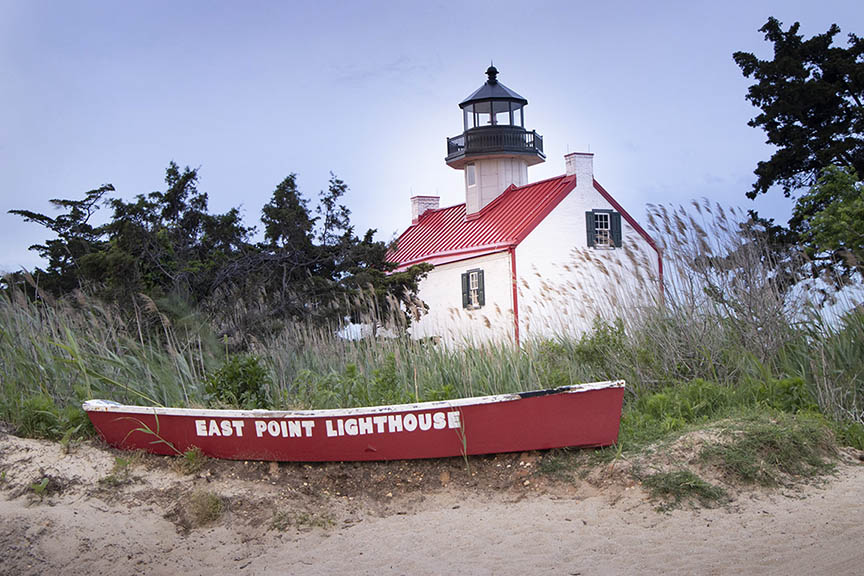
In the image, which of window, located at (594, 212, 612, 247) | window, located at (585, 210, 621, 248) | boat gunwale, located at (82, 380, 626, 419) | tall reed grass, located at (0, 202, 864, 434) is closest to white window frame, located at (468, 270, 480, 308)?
window, located at (585, 210, 621, 248)

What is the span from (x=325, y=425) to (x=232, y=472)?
1.06 metres

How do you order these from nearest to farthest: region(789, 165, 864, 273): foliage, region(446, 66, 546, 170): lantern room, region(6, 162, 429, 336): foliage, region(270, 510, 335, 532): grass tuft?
region(270, 510, 335, 532): grass tuft → region(6, 162, 429, 336): foliage → region(789, 165, 864, 273): foliage → region(446, 66, 546, 170): lantern room

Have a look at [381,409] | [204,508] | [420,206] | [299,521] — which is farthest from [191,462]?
[420,206]

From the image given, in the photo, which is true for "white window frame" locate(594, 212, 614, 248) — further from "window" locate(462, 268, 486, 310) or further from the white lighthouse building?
"window" locate(462, 268, 486, 310)

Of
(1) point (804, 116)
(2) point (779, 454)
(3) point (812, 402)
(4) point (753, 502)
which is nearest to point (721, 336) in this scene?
(3) point (812, 402)

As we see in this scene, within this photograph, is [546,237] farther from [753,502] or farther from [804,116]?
[753,502]

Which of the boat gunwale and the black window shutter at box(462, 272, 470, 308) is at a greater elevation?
the black window shutter at box(462, 272, 470, 308)

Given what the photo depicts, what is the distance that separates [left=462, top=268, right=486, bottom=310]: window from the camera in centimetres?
2600

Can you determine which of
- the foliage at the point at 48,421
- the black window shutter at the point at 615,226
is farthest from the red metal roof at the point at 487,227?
the foliage at the point at 48,421

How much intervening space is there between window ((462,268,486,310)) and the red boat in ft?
57.9

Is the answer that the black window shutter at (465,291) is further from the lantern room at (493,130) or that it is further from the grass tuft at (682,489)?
the grass tuft at (682,489)

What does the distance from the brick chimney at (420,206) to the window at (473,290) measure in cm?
779

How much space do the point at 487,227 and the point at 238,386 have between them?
18937 mm

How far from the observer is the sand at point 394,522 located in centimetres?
641
